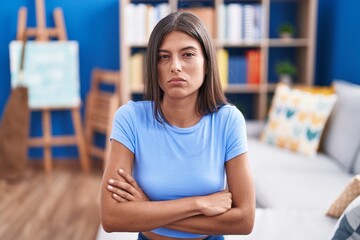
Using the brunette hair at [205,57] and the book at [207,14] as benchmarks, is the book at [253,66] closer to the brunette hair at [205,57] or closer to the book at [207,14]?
the book at [207,14]

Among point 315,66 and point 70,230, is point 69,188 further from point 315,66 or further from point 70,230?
point 315,66

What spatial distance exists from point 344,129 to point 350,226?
56.0 inches

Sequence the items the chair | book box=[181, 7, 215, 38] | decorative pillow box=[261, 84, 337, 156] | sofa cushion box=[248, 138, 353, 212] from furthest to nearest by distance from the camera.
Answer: the chair < book box=[181, 7, 215, 38] < decorative pillow box=[261, 84, 337, 156] < sofa cushion box=[248, 138, 353, 212]

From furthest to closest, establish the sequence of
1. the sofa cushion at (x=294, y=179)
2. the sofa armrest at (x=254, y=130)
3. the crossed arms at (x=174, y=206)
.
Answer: the sofa armrest at (x=254, y=130), the sofa cushion at (x=294, y=179), the crossed arms at (x=174, y=206)

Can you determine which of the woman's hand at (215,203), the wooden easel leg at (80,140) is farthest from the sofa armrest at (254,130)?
the woman's hand at (215,203)

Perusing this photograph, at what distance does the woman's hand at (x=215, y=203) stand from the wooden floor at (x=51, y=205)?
1528mm

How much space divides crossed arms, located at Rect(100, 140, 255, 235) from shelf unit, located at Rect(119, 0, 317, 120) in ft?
7.96

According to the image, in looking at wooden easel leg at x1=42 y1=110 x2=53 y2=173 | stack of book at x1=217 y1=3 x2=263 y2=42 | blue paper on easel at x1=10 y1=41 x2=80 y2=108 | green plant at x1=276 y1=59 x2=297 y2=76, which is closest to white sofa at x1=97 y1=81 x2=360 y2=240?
green plant at x1=276 y1=59 x2=297 y2=76

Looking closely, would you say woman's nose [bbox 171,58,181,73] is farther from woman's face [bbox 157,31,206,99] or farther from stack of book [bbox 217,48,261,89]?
stack of book [bbox 217,48,261,89]

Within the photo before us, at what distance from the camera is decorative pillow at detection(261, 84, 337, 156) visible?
2.98 m

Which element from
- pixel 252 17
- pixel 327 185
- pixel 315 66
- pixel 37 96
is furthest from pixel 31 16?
pixel 327 185

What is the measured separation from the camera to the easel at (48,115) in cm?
378

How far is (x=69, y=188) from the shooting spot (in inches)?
139

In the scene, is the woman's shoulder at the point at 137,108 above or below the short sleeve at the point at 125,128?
above
